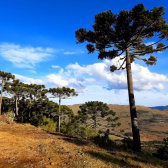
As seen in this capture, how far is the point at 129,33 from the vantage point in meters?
10.6

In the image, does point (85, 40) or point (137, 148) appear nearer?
point (137, 148)

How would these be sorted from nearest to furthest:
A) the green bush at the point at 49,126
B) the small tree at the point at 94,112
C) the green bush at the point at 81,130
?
the green bush at the point at 81,130
the green bush at the point at 49,126
the small tree at the point at 94,112

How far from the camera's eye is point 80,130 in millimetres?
19297

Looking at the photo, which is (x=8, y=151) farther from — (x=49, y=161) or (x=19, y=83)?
(x=19, y=83)

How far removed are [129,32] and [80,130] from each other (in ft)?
49.3

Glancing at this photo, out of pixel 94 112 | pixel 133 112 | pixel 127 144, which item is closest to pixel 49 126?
pixel 94 112

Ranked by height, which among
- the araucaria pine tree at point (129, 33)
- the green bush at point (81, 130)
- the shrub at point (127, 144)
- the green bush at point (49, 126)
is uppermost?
the araucaria pine tree at point (129, 33)

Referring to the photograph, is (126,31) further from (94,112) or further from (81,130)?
(94,112)

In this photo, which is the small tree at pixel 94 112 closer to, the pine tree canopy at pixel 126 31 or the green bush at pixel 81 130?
the green bush at pixel 81 130

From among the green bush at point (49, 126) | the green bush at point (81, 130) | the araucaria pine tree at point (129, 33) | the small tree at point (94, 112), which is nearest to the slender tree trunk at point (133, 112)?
the araucaria pine tree at point (129, 33)

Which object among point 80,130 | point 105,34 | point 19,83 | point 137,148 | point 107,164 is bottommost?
point 80,130

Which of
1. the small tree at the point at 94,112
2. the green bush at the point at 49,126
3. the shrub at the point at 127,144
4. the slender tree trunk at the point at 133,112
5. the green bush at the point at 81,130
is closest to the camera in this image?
the slender tree trunk at the point at 133,112

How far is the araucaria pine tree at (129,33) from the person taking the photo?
9.19 m

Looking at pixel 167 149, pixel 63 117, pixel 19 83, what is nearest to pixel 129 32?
pixel 167 149
